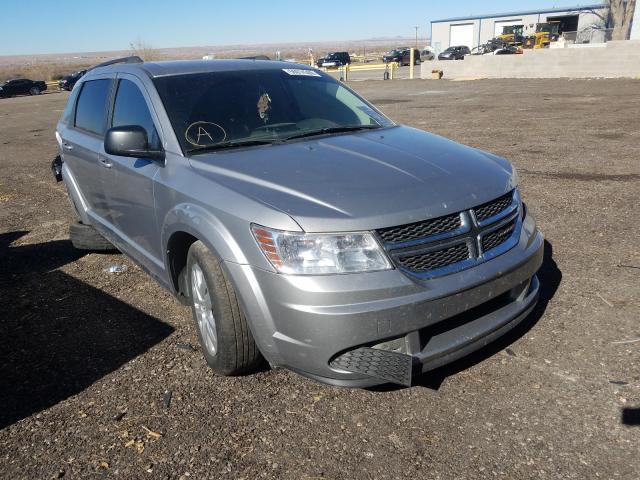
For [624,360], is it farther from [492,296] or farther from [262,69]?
[262,69]

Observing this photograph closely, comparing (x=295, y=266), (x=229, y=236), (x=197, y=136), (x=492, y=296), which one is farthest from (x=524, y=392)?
(x=197, y=136)

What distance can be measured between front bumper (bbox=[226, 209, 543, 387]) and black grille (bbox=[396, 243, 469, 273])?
0.21 feet

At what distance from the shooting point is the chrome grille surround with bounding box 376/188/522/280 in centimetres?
255

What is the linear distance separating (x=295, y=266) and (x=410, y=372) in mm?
718

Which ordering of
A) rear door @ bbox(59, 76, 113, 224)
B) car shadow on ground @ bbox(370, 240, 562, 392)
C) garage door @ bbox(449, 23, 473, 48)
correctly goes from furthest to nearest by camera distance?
garage door @ bbox(449, 23, 473, 48) → rear door @ bbox(59, 76, 113, 224) → car shadow on ground @ bbox(370, 240, 562, 392)

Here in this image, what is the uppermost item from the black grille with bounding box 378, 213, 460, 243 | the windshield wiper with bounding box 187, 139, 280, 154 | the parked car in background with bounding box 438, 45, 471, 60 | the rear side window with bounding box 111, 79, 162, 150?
the rear side window with bounding box 111, 79, 162, 150

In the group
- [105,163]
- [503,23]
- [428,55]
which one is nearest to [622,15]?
[503,23]

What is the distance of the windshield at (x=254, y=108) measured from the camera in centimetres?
350

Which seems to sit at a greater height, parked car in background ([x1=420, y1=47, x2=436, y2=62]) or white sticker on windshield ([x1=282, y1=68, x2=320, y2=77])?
white sticker on windshield ([x1=282, y1=68, x2=320, y2=77])

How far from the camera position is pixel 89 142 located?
454 centimetres

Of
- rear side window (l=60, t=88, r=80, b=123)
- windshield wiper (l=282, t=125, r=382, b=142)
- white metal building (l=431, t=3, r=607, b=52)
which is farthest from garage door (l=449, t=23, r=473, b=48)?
windshield wiper (l=282, t=125, r=382, b=142)

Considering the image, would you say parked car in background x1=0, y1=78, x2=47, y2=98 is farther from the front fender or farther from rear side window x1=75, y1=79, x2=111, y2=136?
the front fender

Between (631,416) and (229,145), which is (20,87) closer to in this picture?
(229,145)

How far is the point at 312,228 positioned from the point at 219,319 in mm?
790
